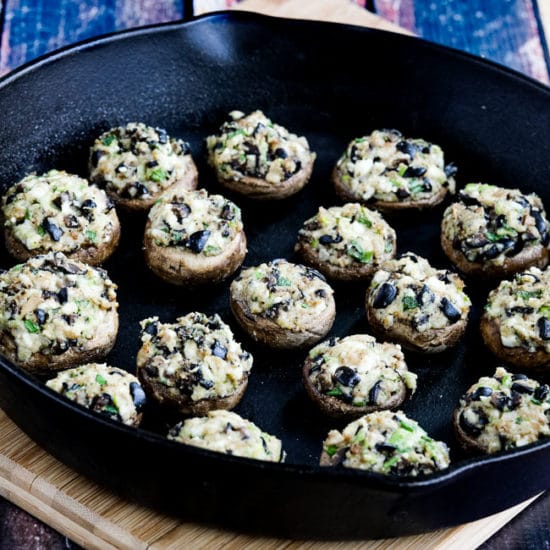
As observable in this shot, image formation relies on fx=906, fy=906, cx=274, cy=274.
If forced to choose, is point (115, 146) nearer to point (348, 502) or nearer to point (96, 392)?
point (96, 392)

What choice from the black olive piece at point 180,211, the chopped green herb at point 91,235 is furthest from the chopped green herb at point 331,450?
the chopped green herb at point 91,235

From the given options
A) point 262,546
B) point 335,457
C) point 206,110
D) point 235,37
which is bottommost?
point 262,546

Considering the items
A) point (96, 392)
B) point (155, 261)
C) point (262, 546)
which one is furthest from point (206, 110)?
point (262, 546)

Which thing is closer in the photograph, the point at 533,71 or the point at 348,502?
the point at 348,502

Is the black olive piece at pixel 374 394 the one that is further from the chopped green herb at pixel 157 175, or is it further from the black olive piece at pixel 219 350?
the chopped green herb at pixel 157 175

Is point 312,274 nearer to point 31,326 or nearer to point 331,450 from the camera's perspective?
point 331,450

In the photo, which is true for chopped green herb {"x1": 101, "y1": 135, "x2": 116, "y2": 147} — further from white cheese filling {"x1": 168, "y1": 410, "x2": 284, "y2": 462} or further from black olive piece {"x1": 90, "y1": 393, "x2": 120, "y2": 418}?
white cheese filling {"x1": 168, "y1": 410, "x2": 284, "y2": 462}
